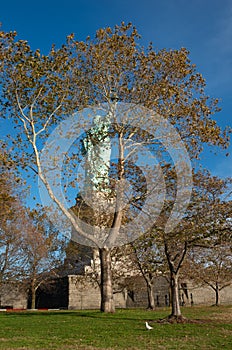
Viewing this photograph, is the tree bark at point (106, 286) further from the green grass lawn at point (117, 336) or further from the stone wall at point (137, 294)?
the stone wall at point (137, 294)

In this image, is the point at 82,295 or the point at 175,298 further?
the point at 82,295

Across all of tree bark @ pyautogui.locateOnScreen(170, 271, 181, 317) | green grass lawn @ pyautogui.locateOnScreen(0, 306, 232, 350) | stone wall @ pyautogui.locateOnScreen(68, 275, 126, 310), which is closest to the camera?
green grass lawn @ pyautogui.locateOnScreen(0, 306, 232, 350)

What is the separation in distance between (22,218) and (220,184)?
18.6 meters

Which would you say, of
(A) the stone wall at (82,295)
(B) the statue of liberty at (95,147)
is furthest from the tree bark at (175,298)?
(A) the stone wall at (82,295)

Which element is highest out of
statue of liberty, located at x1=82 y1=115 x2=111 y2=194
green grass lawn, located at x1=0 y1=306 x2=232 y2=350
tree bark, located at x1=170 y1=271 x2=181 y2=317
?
statue of liberty, located at x1=82 y1=115 x2=111 y2=194

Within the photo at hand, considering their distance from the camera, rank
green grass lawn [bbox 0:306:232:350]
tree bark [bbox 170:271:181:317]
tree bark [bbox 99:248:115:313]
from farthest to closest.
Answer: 1. tree bark [bbox 99:248:115:313]
2. tree bark [bbox 170:271:181:317]
3. green grass lawn [bbox 0:306:232:350]

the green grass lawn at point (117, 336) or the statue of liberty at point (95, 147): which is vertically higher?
the statue of liberty at point (95, 147)

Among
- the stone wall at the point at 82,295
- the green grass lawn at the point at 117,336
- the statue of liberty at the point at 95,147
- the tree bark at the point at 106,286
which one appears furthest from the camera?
the stone wall at the point at 82,295

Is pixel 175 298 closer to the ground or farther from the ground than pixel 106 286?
closer to the ground

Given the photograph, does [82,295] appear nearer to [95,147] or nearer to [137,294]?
[137,294]

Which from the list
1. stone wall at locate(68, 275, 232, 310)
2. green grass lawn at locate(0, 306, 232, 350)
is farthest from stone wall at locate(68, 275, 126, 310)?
green grass lawn at locate(0, 306, 232, 350)

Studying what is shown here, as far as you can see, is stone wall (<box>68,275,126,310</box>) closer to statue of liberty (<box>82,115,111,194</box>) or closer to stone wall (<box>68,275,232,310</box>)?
stone wall (<box>68,275,232,310</box>)

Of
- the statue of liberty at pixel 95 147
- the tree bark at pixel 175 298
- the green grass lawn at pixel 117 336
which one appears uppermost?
the statue of liberty at pixel 95 147

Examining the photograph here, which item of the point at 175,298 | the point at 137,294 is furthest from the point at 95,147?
the point at 137,294
